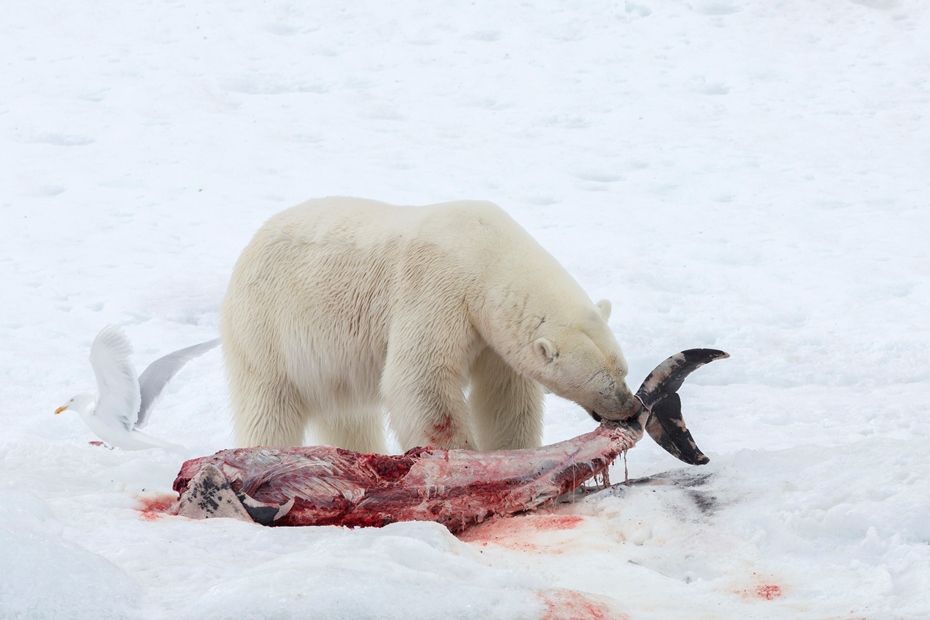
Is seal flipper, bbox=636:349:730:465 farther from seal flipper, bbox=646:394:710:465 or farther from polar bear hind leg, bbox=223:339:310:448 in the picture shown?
polar bear hind leg, bbox=223:339:310:448

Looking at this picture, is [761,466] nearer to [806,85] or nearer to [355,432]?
[355,432]

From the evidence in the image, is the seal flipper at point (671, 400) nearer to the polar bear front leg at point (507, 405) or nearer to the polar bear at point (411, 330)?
the polar bear at point (411, 330)

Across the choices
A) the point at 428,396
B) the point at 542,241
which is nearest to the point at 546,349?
the point at 428,396

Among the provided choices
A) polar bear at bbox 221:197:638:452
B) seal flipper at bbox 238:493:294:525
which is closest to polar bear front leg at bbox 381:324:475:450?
polar bear at bbox 221:197:638:452

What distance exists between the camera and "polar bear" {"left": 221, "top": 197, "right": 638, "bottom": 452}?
5066 millimetres

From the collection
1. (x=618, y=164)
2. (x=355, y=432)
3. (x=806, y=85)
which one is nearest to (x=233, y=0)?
(x=618, y=164)

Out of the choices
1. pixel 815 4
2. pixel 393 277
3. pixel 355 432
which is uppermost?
pixel 815 4

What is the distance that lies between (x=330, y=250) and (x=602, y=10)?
1004 centimetres

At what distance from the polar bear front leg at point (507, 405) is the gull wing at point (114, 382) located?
2.01 m

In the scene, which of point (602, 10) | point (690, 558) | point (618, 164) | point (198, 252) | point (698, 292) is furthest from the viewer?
point (602, 10)

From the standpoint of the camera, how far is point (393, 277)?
538cm

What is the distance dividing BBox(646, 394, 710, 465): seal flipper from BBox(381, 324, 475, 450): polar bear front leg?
84 centimetres

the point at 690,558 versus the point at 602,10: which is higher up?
the point at 602,10

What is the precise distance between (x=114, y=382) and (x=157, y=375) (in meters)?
0.37
